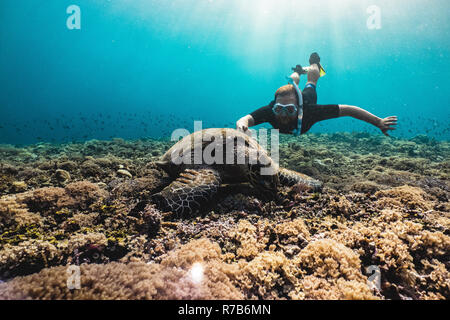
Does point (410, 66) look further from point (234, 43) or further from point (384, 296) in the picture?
point (384, 296)

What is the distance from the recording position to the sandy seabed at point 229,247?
2.09m

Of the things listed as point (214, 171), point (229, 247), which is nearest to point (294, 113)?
point (214, 171)

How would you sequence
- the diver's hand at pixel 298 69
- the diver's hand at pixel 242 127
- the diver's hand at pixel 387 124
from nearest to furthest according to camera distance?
the diver's hand at pixel 387 124 < the diver's hand at pixel 242 127 < the diver's hand at pixel 298 69

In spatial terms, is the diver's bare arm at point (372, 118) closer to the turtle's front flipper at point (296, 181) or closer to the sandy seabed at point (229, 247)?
the sandy seabed at point (229, 247)

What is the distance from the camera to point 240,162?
4547mm

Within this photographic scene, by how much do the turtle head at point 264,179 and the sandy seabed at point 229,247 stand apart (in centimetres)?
25

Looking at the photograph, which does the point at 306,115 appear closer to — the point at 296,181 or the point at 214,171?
the point at 296,181

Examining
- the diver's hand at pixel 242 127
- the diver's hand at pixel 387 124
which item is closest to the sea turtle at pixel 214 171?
the diver's hand at pixel 242 127

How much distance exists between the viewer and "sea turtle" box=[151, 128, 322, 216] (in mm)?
3887

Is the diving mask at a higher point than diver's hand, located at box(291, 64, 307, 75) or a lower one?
lower

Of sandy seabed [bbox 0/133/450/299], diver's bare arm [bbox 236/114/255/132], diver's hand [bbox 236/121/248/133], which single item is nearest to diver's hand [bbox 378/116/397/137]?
sandy seabed [bbox 0/133/450/299]

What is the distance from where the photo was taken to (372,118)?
5215mm

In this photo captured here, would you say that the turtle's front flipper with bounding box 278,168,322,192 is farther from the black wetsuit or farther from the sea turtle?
the black wetsuit
